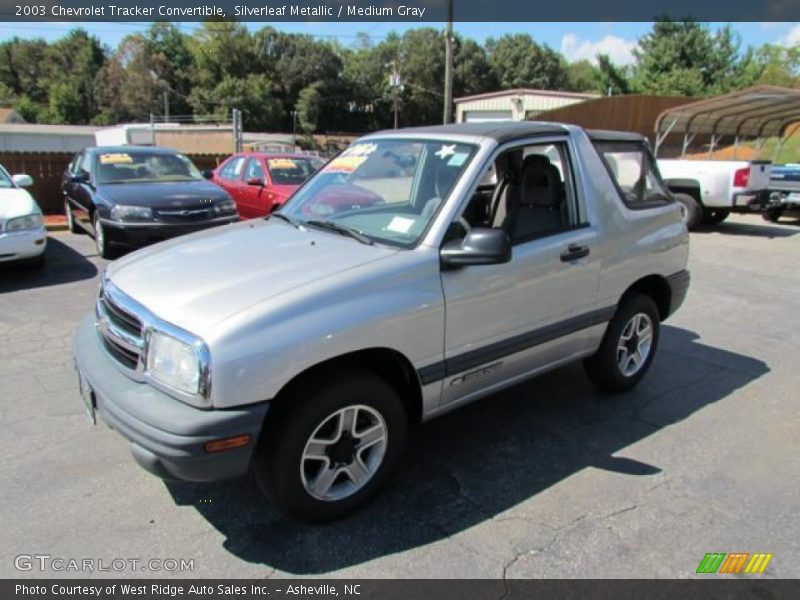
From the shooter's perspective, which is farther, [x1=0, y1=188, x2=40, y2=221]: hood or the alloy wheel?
[x1=0, y1=188, x2=40, y2=221]: hood

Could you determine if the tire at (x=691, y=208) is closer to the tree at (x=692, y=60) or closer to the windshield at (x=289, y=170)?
the windshield at (x=289, y=170)

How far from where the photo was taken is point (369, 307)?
2721 millimetres

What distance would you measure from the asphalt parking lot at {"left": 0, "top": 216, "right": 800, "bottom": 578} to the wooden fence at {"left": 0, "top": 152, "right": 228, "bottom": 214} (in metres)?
10.2

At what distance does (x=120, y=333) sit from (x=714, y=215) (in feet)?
45.9

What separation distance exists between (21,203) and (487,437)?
674cm

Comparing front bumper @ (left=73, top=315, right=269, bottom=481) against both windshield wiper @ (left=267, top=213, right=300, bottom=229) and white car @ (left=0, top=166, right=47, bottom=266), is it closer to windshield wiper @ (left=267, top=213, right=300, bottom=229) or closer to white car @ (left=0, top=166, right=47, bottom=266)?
windshield wiper @ (left=267, top=213, right=300, bottom=229)

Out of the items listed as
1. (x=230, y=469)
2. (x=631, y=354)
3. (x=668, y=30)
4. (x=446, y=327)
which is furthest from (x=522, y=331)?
(x=668, y=30)

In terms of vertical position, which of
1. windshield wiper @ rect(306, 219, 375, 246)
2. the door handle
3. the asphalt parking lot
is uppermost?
windshield wiper @ rect(306, 219, 375, 246)

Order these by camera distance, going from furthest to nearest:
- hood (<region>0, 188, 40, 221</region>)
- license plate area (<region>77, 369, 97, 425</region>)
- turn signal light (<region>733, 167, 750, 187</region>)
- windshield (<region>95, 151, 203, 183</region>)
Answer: turn signal light (<region>733, 167, 750, 187</region>) → windshield (<region>95, 151, 203, 183</region>) → hood (<region>0, 188, 40, 221</region>) → license plate area (<region>77, 369, 97, 425</region>)

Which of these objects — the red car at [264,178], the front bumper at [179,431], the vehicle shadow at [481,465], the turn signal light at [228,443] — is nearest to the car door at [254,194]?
the red car at [264,178]

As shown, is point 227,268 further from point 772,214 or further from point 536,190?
point 772,214

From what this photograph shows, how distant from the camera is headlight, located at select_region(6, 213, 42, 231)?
713 cm

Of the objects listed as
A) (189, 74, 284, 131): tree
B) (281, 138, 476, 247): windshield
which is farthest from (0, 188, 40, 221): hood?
(189, 74, 284, 131): tree

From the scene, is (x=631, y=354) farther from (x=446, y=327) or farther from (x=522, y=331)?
(x=446, y=327)
